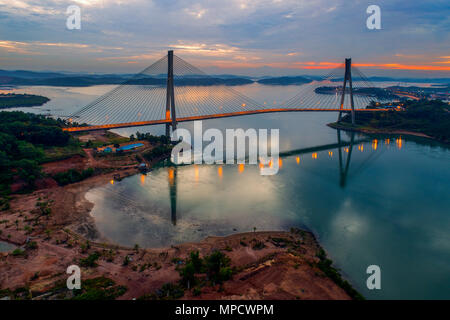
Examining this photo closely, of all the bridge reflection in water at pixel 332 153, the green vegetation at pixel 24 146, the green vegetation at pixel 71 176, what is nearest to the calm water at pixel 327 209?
the bridge reflection in water at pixel 332 153

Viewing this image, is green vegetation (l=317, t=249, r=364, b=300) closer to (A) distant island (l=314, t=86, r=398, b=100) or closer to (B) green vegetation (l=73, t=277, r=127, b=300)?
(B) green vegetation (l=73, t=277, r=127, b=300)

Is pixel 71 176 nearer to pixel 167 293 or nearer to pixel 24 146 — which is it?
pixel 24 146

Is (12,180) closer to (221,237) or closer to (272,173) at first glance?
(221,237)

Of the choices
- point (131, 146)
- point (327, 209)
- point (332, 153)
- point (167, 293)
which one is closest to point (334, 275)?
point (167, 293)

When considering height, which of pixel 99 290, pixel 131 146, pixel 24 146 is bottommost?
pixel 99 290
